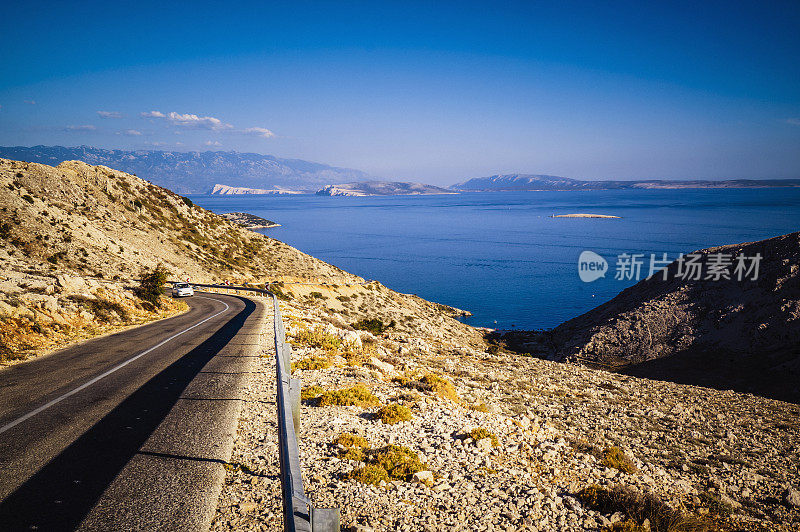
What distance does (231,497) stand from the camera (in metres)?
4.98

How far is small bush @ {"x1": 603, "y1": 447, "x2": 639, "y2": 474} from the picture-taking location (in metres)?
8.62

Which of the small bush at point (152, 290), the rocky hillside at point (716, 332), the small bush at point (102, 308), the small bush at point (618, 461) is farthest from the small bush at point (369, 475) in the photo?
the rocky hillside at point (716, 332)

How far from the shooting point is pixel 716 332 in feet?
96.4

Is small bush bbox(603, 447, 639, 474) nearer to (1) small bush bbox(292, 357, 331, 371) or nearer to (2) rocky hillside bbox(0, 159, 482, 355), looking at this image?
(1) small bush bbox(292, 357, 331, 371)

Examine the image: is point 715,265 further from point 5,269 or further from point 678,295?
point 5,269

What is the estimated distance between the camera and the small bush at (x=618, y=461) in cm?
862

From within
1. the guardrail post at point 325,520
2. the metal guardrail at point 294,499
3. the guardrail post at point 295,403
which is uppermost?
the guardrail post at point 325,520

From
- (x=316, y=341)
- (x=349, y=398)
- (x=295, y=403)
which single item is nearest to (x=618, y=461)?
(x=349, y=398)

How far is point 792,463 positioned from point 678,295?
89.6ft

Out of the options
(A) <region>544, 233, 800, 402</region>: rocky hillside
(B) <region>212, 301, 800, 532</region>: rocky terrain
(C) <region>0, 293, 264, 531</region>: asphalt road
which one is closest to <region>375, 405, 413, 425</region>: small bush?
(B) <region>212, 301, 800, 532</region>: rocky terrain

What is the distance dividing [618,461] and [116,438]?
994 cm

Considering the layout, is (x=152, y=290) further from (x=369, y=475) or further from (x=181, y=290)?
(x=369, y=475)

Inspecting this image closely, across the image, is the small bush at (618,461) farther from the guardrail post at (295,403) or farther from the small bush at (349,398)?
the guardrail post at (295,403)

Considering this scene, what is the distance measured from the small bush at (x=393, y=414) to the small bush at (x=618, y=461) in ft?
14.8
